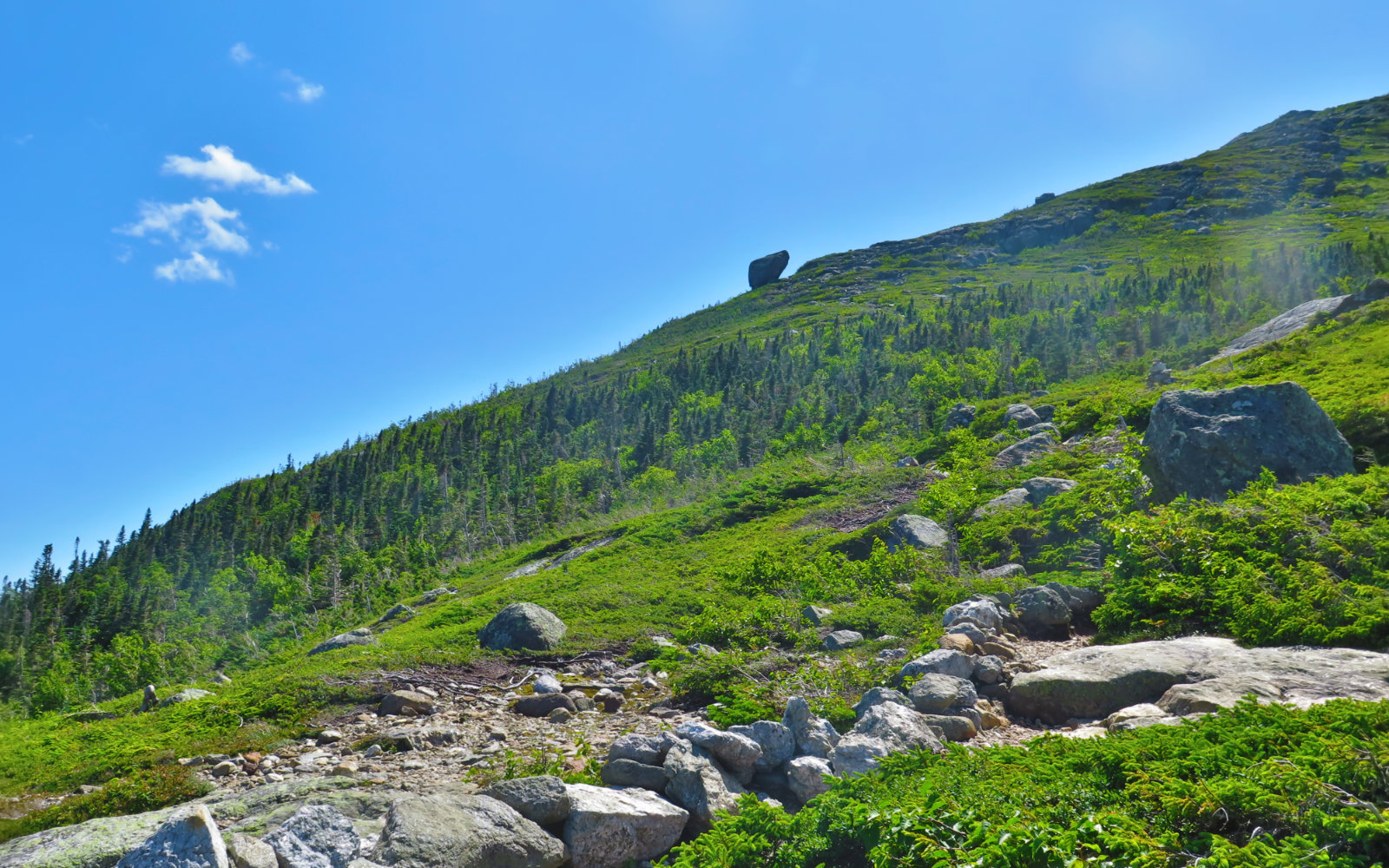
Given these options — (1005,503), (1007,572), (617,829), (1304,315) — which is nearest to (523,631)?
(617,829)

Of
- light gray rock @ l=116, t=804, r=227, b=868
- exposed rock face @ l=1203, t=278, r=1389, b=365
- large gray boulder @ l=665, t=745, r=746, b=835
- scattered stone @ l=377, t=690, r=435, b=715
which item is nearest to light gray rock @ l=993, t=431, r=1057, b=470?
exposed rock face @ l=1203, t=278, r=1389, b=365

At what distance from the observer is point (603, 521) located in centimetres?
4381

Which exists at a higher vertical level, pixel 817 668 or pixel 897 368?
pixel 897 368

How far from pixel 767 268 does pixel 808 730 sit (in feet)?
527

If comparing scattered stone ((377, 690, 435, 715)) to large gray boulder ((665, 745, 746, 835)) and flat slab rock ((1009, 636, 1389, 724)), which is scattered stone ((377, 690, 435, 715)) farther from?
flat slab rock ((1009, 636, 1389, 724))

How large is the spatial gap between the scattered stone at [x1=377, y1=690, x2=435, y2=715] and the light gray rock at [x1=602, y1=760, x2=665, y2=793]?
6052 millimetres

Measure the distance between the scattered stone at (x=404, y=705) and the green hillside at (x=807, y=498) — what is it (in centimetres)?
116

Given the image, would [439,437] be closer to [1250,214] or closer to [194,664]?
[194,664]

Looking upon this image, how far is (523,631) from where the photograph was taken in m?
17.8

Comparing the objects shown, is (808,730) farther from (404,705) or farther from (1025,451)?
(1025,451)

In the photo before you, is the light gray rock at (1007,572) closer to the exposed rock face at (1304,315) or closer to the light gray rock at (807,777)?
the light gray rock at (807,777)

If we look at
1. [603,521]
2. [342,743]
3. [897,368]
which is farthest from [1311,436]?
[897,368]

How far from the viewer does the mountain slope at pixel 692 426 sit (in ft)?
145

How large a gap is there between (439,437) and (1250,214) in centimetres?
14312
